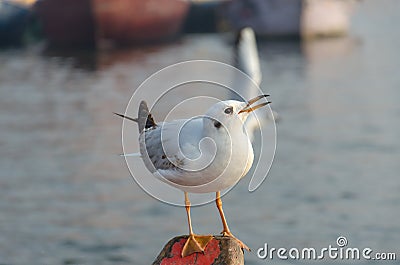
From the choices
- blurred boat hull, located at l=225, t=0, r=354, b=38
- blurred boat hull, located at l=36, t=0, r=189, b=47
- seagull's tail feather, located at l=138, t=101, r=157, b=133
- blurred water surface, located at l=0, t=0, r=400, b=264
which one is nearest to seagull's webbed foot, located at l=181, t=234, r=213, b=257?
seagull's tail feather, located at l=138, t=101, r=157, b=133

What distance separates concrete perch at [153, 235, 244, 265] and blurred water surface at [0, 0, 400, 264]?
5.60 m

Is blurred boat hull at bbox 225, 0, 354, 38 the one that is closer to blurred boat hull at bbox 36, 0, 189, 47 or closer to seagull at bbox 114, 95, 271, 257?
blurred boat hull at bbox 36, 0, 189, 47

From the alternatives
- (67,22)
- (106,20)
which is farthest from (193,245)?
(67,22)

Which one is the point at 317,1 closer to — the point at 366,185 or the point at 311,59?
the point at 311,59

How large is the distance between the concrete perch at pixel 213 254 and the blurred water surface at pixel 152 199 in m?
5.60

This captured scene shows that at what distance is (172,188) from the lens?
797cm

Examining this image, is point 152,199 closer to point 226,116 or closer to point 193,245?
point 193,245

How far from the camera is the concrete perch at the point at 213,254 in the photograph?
25.0 ft

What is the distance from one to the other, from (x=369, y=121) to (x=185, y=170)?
57.5 ft

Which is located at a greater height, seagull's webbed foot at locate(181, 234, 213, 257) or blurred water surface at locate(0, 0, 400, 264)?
blurred water surface at locate(0, 0, 400, 264)

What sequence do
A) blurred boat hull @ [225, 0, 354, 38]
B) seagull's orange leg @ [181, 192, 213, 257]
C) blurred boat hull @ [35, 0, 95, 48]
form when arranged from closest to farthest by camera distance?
seagull's orange leg @ [181, 192, 213, 257] < blurred boat hull @ [35, 0, 95, 48] < blurred boat hull @ [225, 0, 354, 38]

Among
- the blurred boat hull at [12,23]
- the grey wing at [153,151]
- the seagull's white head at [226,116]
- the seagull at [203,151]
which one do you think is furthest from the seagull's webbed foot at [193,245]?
the blurred boat hull at [12,23]

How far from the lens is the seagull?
6.71 m

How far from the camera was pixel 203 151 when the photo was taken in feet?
22.6
